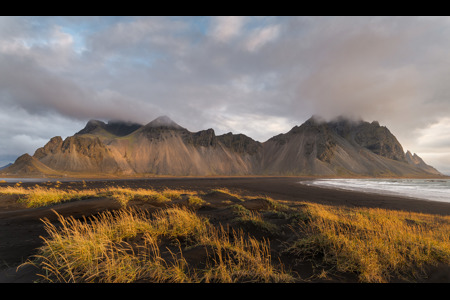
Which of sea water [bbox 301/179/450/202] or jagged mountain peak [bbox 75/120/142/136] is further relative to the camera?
jagged mountain peak [bbox 75/120/142/136]

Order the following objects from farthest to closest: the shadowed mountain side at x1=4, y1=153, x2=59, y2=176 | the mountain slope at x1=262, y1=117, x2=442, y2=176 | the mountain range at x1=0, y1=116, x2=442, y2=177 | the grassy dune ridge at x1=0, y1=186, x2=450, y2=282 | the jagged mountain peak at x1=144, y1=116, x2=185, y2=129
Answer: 1. the jagged mountain peak at x1=144, y1=116, x2=185, y2=129
2. the mountain slope at x1=262, y1=117, x2=442, y2=176
3. the mountain range at x1=0, y1=116, x2=442, y2=177
4. the shadowed mountain side at x1=4, y1=153, x2=59, y2=176
5. the grassy dune ridge at x1=0, y1=186, x2=450, y2=282

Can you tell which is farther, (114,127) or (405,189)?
(114,127)

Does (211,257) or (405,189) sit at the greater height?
(211,257)

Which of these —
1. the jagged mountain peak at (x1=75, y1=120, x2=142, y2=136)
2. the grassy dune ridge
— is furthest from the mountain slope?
the grassy dune ridge

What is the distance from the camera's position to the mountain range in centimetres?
9838

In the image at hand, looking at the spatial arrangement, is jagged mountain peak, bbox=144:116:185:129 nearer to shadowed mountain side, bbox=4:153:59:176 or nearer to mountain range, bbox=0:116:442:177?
mountain range, bbox=0:116:442:177

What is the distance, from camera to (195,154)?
136m

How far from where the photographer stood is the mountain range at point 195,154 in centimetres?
9838

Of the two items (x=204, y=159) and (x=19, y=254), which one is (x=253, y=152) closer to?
(x=204, y=159)

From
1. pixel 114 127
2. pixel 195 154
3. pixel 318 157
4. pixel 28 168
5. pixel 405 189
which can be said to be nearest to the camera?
pixel 405 189

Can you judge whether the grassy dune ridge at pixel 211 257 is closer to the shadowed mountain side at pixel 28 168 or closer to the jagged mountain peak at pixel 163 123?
the shadowed mountain side at pixel 28 168

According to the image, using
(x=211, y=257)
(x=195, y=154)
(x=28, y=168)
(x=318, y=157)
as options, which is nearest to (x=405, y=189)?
(x=211, y=257)

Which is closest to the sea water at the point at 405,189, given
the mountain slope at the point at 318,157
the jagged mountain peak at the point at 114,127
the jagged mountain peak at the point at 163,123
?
the mountain slope at the point at 318,157

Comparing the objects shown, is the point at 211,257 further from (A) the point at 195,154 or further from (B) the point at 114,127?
(B) the point at 114,127
